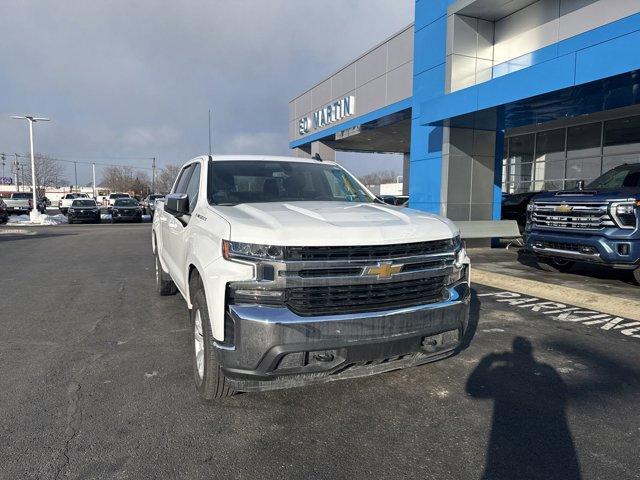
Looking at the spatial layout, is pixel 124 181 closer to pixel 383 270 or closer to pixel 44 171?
pixel 44 171

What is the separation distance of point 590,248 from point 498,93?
458cm

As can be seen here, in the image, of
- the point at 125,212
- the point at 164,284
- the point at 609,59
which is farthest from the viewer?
the point at 125,212

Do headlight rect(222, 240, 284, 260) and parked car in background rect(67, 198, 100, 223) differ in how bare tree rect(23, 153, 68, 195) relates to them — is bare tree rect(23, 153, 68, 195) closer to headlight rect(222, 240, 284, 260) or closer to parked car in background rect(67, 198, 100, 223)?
parked car in background rect(67, 198, 100, 223)

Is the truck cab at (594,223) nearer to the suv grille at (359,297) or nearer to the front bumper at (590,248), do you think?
the front bumper at (590,248)

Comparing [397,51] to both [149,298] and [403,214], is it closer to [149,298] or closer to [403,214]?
[149,298]

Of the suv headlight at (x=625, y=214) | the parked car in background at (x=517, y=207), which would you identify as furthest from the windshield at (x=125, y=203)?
the suv headlight at (x=625, y=214)

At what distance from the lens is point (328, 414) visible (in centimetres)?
331

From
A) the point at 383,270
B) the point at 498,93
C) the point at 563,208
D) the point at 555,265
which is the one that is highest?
the point at 498,93

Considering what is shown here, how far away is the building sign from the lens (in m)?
21.2

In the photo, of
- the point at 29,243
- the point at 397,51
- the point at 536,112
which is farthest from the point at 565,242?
the point at 29,243

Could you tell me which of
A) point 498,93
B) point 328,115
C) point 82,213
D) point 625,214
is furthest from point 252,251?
point 82,213

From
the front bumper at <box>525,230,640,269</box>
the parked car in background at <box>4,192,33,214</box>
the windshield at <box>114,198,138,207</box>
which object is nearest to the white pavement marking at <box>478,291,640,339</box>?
the front bumper at <box>525,230,640,269</box>

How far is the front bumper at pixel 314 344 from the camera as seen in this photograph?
284 centimetres

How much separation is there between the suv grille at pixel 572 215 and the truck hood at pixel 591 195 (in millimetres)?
79
